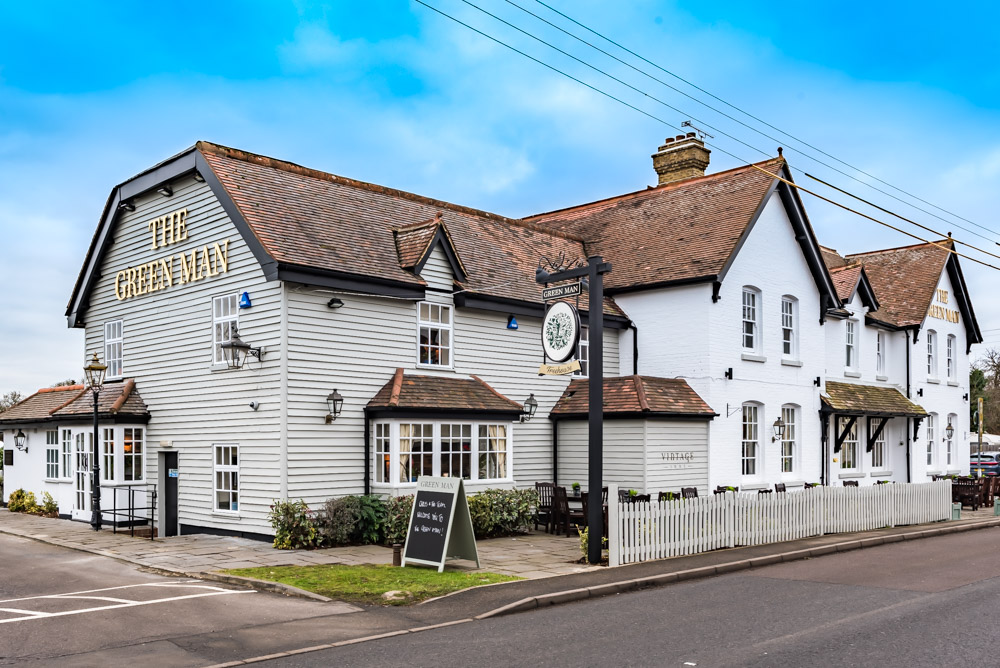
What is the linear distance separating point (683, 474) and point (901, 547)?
5.04 metres

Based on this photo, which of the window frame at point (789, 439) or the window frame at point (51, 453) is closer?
the window frame at point (51, 453)

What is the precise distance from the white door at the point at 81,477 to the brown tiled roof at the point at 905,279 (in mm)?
25092

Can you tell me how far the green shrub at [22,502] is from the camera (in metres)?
24.8

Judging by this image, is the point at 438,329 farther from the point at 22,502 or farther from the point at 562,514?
the point at 22,502

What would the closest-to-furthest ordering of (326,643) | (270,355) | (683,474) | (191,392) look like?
(326,643)
(270,355)
(191,392)
(683,474)

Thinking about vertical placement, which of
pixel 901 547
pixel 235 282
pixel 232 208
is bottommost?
pixel 901 547

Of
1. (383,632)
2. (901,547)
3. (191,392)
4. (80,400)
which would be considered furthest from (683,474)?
(80,400)

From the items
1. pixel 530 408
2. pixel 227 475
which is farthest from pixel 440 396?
pixel 227 475

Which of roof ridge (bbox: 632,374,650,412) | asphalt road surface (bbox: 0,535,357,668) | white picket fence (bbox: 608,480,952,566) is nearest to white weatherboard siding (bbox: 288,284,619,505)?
roof ridge (bbox: 632,374,650,412)

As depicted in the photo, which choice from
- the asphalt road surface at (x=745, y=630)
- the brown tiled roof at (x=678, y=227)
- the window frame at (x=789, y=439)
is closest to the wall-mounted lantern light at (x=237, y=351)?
the asphalt road surface at (x=745, y=630)

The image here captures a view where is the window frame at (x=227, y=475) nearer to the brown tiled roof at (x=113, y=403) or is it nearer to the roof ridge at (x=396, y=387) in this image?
the brown tiled roof at (x=113, y=403)

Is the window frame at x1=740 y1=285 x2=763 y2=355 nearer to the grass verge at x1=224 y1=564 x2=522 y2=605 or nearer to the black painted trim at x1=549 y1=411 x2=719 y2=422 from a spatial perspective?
the black painted trim at x1=549 y1=411 x2=719 y2=422

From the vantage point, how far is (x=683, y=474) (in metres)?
21.8

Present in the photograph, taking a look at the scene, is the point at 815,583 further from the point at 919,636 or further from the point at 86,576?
the point at 86,576
